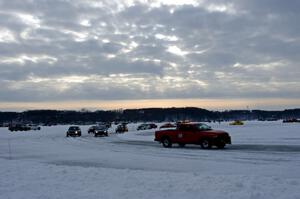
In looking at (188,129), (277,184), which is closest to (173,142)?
(188,129)

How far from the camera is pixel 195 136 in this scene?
29.9 meters

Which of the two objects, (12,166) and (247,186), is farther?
(12,166)

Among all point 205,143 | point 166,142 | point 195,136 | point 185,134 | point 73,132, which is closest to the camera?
point 205,143

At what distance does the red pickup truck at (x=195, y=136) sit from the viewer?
28.7 meters

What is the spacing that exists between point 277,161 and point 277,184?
7.65 m

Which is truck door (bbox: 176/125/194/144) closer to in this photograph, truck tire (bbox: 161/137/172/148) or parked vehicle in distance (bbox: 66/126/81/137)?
truck tire (bbox: 161/137/172/148)

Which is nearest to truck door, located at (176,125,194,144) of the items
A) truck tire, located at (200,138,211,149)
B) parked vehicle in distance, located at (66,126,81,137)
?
truck tire, located at (200,138,211,149)

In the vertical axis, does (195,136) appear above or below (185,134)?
below

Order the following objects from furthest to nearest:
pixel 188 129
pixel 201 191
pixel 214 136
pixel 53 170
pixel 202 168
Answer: pixel 188 129 → pixel 214 136 → pixel 202 168 → pixel 53 170 → pixel 201 191

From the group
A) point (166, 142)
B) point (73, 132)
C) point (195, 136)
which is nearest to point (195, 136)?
point (195, 136)

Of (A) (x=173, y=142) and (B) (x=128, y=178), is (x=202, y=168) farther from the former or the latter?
(A) (x=173, y=142)

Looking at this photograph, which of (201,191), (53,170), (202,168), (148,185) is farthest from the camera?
(202,168)

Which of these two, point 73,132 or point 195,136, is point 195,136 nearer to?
point 195,136

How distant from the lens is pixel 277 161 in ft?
61.8
